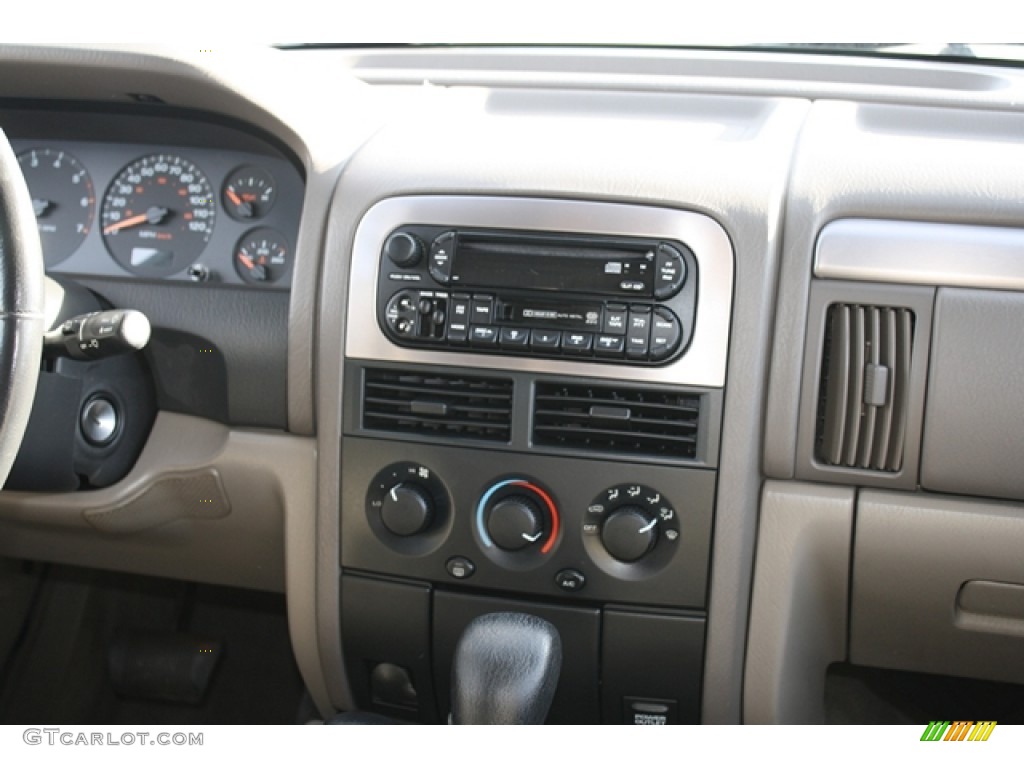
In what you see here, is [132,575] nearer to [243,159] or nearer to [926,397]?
[243,159]

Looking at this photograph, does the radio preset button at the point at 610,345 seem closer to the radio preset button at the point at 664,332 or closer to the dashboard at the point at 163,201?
the radio preset button at the point at 664,332

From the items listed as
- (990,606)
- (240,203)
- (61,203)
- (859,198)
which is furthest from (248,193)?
(990,606)

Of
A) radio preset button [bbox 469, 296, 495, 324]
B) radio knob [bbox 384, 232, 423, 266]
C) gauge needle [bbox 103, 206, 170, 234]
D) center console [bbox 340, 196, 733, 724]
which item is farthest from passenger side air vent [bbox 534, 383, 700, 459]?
gauge needle [bbox 103, 206, 170, 234]

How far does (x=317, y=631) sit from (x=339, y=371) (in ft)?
1.34

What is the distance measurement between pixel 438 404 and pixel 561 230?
28cm

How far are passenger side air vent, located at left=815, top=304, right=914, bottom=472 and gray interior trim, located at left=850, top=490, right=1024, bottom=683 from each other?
73 millimetres

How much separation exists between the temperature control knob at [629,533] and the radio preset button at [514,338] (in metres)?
0.25

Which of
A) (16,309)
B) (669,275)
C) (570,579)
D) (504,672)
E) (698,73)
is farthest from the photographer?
(698,73)

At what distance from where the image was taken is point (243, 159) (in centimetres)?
174

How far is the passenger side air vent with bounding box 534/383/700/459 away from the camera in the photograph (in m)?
1.44

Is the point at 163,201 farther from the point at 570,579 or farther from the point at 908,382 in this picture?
the point at 908,382

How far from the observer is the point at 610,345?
142 centimetres

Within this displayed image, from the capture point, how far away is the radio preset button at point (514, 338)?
1.44 m

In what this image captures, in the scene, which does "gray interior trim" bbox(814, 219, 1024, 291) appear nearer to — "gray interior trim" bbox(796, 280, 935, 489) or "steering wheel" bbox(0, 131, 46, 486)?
"gray interior trim" bbox(796, 280, 935, 489)
